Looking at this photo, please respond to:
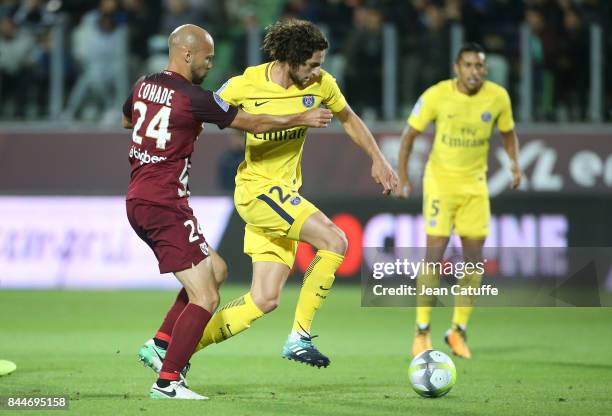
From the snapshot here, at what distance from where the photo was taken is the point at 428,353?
24.3ft

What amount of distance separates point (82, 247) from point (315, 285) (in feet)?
26.3

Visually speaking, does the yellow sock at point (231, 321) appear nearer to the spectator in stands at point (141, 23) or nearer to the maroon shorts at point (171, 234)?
the maroon shorts at point (171, 234)

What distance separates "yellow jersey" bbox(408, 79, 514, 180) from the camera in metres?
10.0

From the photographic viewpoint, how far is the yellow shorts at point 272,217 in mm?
7680

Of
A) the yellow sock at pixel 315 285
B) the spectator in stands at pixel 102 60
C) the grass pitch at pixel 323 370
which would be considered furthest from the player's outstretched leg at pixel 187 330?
the spectator in stands at pixel 102 60

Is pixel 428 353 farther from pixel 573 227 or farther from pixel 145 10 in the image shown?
pixel 145 10

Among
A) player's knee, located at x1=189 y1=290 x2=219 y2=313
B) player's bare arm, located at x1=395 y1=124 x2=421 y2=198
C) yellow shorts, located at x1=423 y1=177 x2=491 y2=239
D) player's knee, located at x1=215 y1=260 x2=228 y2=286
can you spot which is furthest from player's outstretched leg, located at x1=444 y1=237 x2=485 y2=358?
player's knee, located at x1=189 y1=290 x2=219 y2=313

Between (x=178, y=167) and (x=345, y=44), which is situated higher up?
(x=345, y=44)

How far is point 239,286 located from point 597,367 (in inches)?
273

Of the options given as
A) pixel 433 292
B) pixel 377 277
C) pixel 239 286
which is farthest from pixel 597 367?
pixel 239 286

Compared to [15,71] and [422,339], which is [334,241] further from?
[15,71]

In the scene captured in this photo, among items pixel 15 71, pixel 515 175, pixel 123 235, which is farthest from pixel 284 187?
pixel 15 71

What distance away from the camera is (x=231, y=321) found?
7629 millimetres

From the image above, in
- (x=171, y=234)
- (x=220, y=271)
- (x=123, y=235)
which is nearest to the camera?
(x=171, y=234)
